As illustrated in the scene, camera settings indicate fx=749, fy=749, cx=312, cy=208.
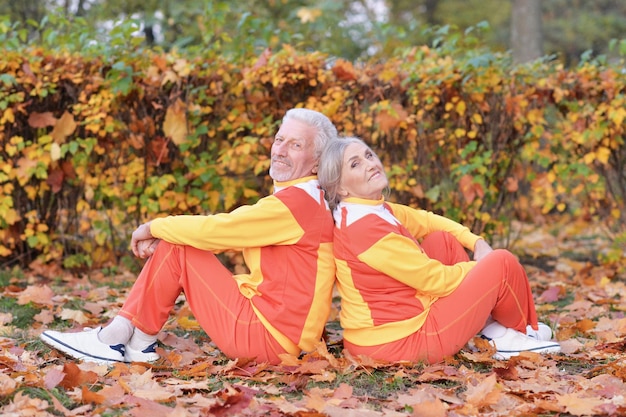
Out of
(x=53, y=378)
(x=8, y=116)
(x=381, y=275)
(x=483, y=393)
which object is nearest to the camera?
(x=483, y=393)

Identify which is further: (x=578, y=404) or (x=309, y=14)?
(x=309, y=14)

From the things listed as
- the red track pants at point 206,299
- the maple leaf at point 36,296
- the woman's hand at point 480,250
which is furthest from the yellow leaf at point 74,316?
the woman's hand at point 480,250

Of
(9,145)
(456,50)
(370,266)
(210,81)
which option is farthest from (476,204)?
(9,145)

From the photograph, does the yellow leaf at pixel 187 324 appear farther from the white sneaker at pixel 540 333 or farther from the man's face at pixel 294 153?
the white sneaker at pixel 540 333

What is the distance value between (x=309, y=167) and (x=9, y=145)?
3.01 metres

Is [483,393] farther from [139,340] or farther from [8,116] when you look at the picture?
[8,116]

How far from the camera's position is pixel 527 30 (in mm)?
10805

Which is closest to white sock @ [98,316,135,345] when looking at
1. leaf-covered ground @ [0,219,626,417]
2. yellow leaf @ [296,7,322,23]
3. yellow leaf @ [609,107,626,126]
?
leaf-covered ground @ [0,219,626,417]

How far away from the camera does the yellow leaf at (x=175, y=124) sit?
17.8 feet

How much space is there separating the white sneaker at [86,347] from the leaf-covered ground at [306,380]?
0.08 m

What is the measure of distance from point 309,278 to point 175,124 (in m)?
2.47

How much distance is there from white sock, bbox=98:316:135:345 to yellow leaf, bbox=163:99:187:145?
224 centimetres

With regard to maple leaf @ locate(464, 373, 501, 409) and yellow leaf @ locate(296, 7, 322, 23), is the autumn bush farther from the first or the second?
yellow leaf @ locate(296, 7, 322, 23)

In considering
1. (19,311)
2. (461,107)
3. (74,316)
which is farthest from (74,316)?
(461,107)
